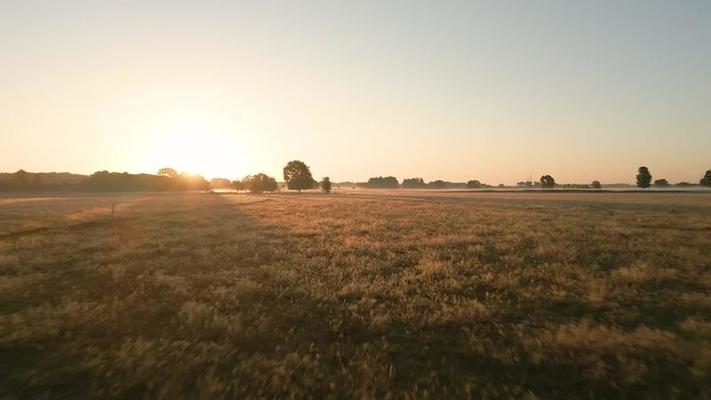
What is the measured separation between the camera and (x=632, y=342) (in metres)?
7.45

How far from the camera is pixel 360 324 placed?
8.86 meters

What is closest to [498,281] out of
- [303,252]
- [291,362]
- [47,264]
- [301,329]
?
[301,329]

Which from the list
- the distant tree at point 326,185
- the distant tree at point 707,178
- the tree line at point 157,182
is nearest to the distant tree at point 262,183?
the tree line at point 157,182

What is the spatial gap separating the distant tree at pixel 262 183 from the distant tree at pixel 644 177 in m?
147

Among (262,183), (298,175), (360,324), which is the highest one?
(298,175)

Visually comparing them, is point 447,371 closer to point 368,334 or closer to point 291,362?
point 368,334

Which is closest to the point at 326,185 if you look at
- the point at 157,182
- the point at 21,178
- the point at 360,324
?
the point at 157,182

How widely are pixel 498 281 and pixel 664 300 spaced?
13.8ft

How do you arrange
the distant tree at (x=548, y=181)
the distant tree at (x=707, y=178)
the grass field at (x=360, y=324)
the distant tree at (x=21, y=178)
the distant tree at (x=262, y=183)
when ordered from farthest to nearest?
the distant tree at (x=548, y=181)
the distant tree at (x=262, y=183)
the distant tree at (x=707, y=178)
the distant tree at (x=21, y=178)
the grass field at (x=360, y=324)

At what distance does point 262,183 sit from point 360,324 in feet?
500

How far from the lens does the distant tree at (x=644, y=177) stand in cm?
15038

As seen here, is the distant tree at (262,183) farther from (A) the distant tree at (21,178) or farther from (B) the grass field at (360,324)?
(B) the grass field at (360,324)

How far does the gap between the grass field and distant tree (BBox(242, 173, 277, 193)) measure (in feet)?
457

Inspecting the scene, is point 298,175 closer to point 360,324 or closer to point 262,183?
point 262,183
